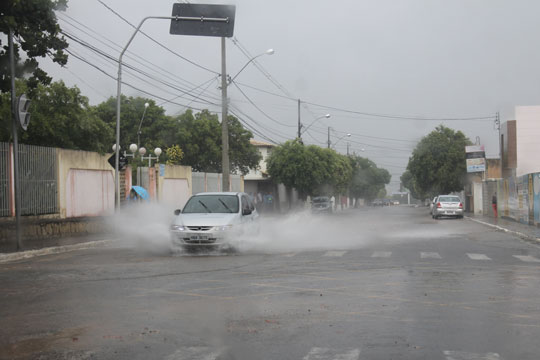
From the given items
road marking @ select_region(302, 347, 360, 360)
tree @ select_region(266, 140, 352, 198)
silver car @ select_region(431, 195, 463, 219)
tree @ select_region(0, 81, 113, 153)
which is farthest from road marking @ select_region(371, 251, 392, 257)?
tree @ select_region(266, 140, 352, 198)

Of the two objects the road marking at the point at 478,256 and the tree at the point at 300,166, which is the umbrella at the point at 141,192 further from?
the tree at the point at 300,166

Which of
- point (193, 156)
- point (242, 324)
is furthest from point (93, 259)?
point (193, 156)

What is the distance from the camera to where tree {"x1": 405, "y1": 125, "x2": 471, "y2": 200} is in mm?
68125

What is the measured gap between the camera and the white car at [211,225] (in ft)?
54.7

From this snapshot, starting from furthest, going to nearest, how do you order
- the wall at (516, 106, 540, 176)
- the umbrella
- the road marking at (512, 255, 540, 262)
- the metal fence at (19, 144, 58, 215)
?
the wall at (516, 106, 540, 176), the umbrella, the metal fence at (19, 144, 58, 215), the road marking at (512, 255, 540, 262)

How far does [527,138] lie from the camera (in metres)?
53.4

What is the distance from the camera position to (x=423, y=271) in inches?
509

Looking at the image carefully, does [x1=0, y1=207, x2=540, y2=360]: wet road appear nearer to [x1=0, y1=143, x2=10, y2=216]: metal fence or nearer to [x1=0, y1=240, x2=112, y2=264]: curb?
[x1=0, y1=240, x2=112, y2=264]: curb

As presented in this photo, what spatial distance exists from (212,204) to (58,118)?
14595mm

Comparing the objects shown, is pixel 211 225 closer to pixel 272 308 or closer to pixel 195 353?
pixel 272 308

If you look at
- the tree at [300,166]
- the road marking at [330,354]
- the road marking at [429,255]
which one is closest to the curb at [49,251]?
the road marking at [429,255]

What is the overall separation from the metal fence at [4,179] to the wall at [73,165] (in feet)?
11.4

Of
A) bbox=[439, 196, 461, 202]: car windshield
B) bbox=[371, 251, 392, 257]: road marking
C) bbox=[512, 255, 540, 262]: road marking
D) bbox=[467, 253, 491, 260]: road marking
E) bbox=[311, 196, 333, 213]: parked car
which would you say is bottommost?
bbox=[512, 255, 540, 262]: road marking

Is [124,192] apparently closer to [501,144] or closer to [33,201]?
[33,201]
